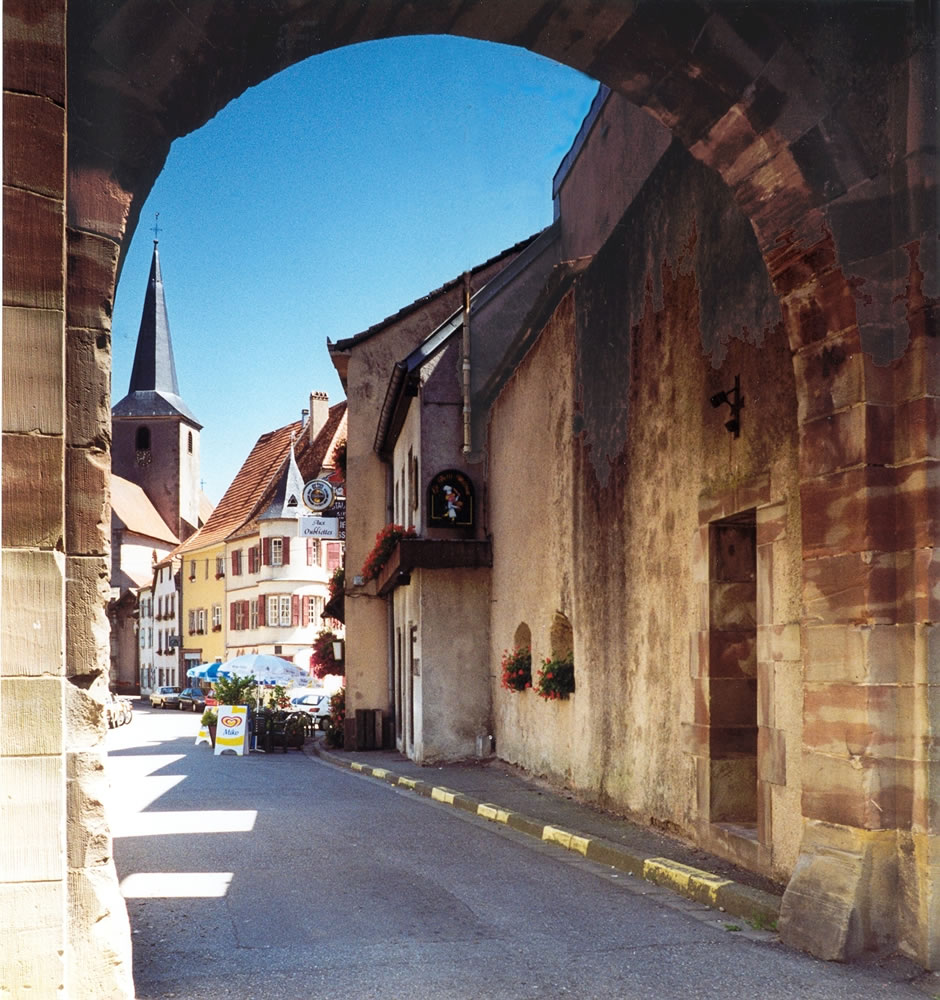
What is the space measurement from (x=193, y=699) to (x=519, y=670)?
4290cm

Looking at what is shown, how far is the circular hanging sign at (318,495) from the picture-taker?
25.8 m

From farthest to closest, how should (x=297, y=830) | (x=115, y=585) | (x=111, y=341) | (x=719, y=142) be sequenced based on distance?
(x=115, y=585) < (x=297, y=830) < (x=719, y=142) < (x=111, y=341)

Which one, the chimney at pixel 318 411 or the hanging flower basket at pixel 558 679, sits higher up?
the chimney at pixel 318 411

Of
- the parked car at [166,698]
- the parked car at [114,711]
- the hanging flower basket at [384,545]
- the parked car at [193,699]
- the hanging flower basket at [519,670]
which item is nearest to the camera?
the parked car at [114,711]

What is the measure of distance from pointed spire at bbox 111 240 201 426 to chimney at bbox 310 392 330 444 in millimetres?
33984

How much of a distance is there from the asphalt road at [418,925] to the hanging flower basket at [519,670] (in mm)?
4308

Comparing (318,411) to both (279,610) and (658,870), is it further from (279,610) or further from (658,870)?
(658,870)

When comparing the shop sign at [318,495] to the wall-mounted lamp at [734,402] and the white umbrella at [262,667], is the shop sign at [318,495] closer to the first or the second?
the white umbrella at [262,667]

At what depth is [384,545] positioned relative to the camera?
21344 millimetres

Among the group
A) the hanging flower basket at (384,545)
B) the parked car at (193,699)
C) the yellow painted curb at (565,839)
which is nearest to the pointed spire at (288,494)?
the parked car at (193,699)

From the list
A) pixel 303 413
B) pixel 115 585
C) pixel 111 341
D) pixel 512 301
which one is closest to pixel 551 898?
pixel 111 341

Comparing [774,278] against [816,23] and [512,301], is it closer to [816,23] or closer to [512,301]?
[816,23]

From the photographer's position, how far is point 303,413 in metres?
54.2

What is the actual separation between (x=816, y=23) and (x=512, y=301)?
13539 millimetres
